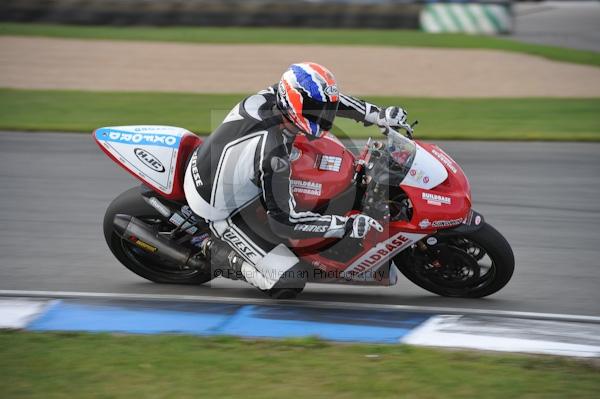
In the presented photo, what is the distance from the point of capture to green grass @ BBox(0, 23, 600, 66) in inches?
840

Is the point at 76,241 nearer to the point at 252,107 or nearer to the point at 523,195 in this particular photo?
the point at 252,107

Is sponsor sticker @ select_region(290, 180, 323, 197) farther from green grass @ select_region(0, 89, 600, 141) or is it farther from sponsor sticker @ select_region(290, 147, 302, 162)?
green grass @ select_region(0, 89, 600, 141)

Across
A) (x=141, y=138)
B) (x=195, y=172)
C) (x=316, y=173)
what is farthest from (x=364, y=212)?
(x=141, y=138)

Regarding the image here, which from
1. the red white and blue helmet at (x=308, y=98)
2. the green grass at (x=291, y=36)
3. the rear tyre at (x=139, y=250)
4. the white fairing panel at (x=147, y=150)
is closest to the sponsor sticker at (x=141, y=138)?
the white fairing panel at (x=147, y=150)

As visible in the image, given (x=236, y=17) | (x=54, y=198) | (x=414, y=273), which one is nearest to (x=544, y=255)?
(x=414, y=273)

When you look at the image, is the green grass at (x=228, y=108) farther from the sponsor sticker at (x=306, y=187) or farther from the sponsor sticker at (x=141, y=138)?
the sponsor sticker at (x=306, y=187)

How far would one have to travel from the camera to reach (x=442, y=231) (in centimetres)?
573

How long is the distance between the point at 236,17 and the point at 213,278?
19735 millimetres

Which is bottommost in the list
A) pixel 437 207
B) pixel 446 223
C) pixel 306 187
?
pixel 446 223

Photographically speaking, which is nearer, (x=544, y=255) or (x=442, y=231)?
(x=442, y=231)

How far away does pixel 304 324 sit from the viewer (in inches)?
222

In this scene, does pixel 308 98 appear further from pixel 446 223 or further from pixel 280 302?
pixel 280 302

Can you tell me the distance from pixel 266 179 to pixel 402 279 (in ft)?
5.22

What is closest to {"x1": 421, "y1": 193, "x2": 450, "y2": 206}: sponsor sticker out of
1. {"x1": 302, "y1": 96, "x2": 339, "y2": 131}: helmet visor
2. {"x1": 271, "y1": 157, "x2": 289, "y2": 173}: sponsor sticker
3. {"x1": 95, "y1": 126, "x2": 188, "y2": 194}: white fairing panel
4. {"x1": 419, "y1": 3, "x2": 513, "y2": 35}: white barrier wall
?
{"x1": 302, "y1": 96, "x2": 339, "y2": 131}: helmet visor
